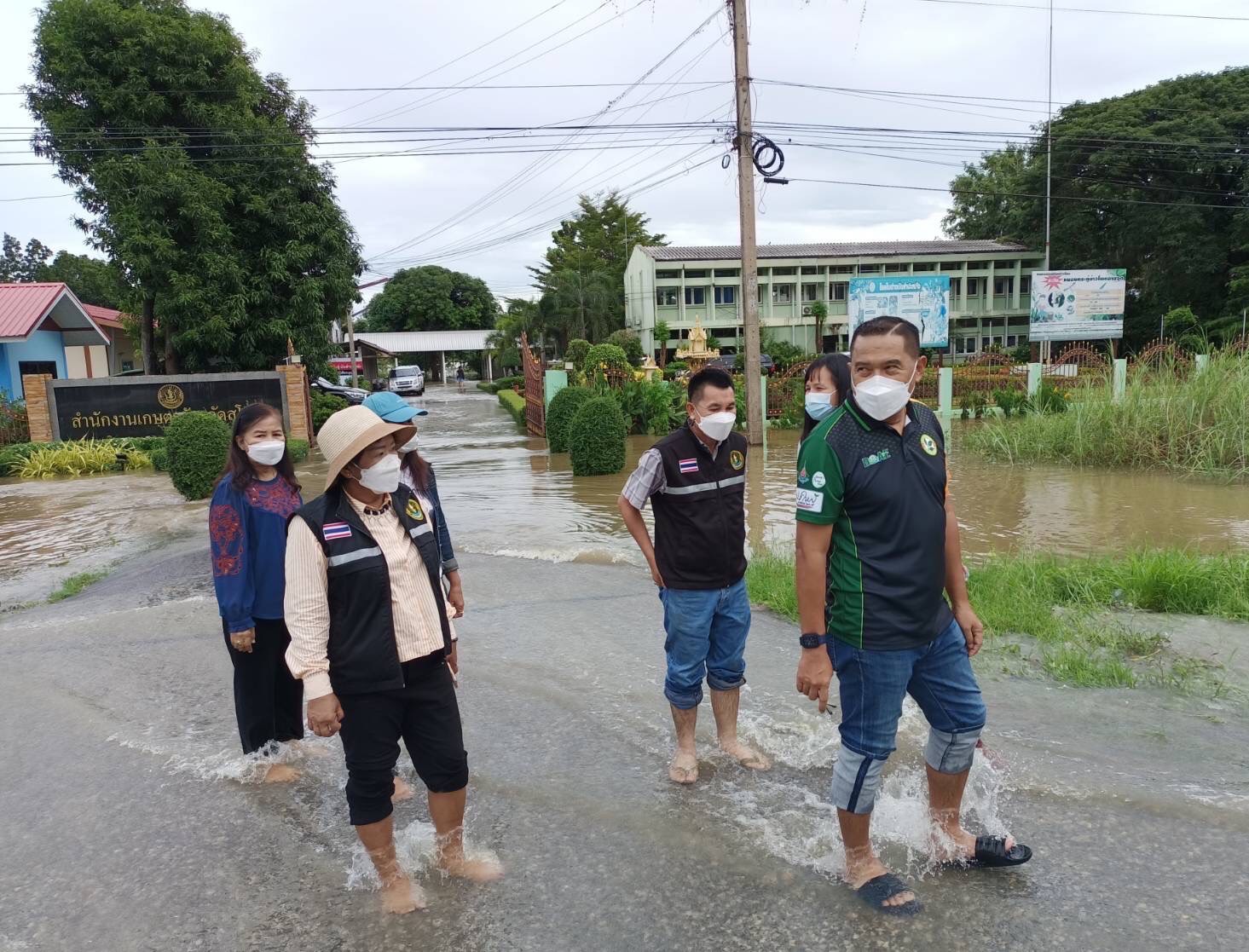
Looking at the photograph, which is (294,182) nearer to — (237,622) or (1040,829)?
(237,622)

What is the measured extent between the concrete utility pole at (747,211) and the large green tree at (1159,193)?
97.1 ft

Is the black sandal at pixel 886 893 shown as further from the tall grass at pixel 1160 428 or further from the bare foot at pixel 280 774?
the tall grass at pixel 1160 428

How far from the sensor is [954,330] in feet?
168

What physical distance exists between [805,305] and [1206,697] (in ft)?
157

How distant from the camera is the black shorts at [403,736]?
285cm

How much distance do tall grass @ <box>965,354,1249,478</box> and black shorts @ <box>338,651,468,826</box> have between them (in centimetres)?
1153

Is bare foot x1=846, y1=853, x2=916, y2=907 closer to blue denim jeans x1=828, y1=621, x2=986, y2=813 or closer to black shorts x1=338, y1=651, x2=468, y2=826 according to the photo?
blue denim jeans x1=828, y1=621, x2=986, y2=813

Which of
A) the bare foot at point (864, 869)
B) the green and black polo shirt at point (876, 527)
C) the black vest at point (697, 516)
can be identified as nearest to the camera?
the green and black polo shirt at point (876, 527)

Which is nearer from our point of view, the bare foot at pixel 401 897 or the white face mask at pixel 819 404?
the bare foot at pixel 401 897

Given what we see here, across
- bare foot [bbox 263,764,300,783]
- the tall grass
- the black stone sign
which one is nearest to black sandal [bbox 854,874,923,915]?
bare foot [bbox 263,764,300,783]

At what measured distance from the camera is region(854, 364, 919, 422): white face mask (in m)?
2.67

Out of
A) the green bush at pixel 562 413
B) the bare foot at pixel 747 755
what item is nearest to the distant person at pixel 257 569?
the bare foot at pixel 747 755

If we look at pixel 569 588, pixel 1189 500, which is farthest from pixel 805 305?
pixel 569 588

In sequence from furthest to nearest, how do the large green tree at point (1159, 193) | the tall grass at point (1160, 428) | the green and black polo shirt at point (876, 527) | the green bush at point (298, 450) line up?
the large green tree at point (1159, 193) < the green bush at point (298, 450) < the tall grass at point (1160, 428) < the green and black polo shirt at point (876, 527)
